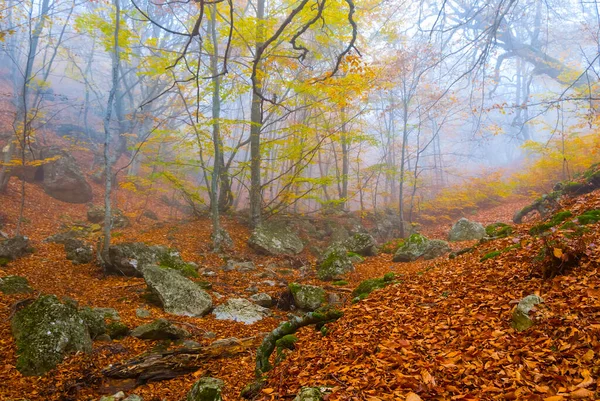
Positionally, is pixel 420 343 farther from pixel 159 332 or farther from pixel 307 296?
pixel 159 332

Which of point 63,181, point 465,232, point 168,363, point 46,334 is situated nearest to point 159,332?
point 168,363

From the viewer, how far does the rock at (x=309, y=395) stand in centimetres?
224

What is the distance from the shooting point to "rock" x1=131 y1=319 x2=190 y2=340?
15.8ft

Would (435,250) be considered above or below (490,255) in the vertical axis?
below

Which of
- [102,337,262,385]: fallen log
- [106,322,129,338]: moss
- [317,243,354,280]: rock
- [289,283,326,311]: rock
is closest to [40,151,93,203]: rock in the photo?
[106,322,129,338]: moss

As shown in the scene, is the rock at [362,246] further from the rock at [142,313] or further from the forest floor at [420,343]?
the rock at [142,313]

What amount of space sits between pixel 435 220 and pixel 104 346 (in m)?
15.2

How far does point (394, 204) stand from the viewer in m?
17.9

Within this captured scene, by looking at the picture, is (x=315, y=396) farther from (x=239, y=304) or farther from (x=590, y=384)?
(x=239, y=304)

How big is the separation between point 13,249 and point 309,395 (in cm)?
780

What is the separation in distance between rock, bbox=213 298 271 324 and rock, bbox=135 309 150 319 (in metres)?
1.09

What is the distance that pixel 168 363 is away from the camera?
13.3 feet

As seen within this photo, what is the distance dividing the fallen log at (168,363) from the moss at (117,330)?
83 cm

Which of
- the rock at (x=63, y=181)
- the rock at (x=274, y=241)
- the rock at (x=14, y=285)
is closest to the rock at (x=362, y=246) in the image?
the rock at (x=274, y=241)
